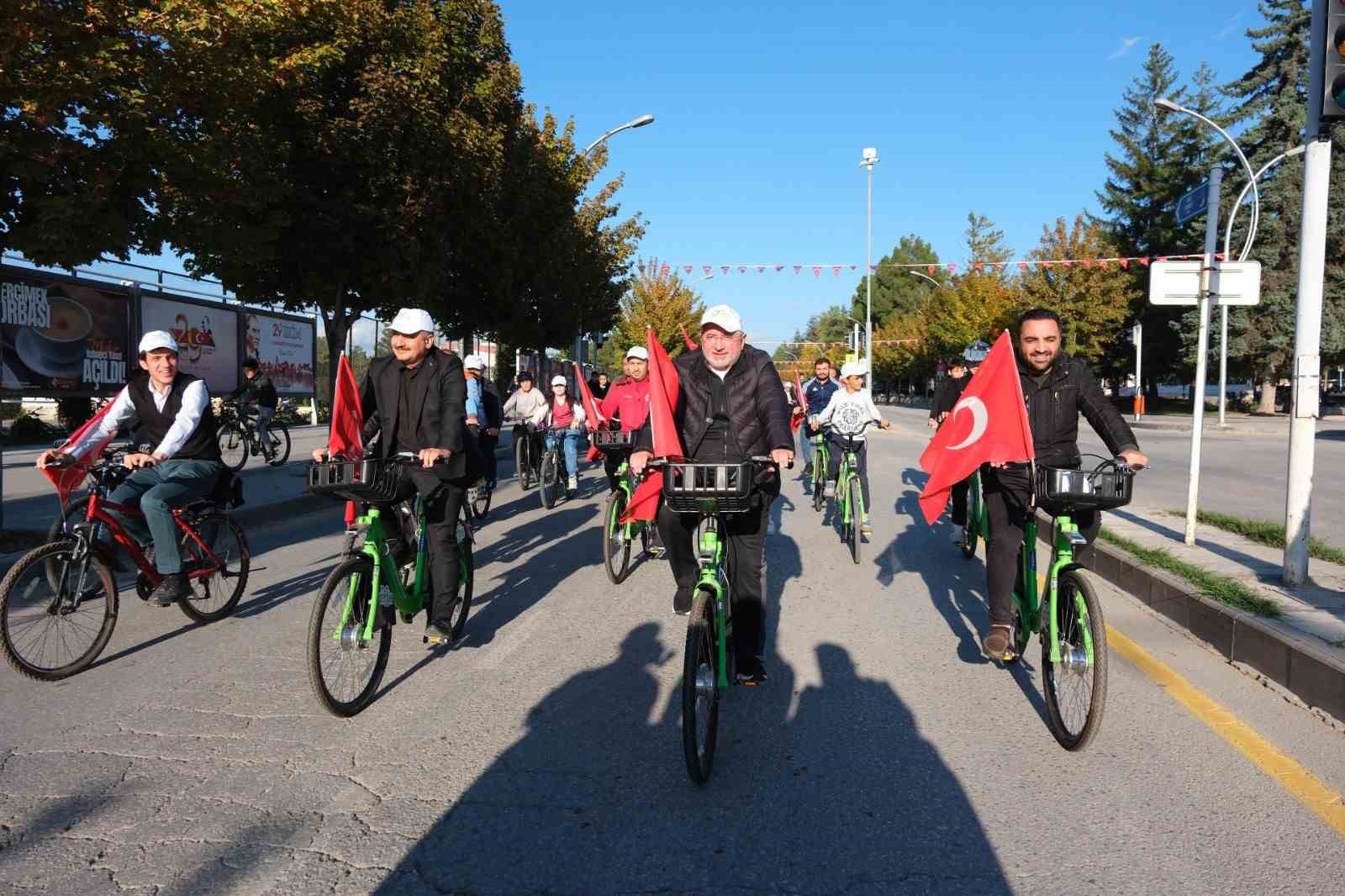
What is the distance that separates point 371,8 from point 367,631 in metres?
13.9

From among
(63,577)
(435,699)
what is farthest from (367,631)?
(63,577)

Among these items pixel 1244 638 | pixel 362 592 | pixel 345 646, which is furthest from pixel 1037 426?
pixel 345 646

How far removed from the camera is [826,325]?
520ft

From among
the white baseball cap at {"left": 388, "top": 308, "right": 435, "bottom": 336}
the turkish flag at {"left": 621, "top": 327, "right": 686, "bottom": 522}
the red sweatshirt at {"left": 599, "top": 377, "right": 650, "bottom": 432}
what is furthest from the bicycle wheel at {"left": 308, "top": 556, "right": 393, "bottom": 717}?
the red sweatshirt at {"left": 599, "top": 377, "right": 650, "bottom": 432}

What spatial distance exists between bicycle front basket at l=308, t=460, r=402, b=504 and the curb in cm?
341

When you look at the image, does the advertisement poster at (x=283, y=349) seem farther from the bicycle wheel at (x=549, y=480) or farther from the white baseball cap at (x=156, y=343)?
the white baseball cap at (x=156, y=343)

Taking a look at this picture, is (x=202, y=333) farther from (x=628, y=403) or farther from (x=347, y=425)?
(x=347, y=425)

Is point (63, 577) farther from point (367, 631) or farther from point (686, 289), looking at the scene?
point (686, 289)

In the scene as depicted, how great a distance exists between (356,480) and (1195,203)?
7.50 m

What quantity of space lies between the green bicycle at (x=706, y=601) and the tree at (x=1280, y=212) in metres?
40.0

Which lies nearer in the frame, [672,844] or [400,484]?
[672,844]

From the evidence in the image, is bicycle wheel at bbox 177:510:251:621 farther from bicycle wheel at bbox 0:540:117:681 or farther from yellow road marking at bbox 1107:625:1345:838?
yellow road marking at bbox 1107:625:1345:838

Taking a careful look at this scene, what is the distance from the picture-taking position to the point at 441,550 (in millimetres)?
5395

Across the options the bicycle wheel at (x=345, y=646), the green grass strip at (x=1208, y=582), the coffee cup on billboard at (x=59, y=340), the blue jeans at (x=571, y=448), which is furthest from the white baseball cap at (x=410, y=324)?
the coffee cup on billboard at (x=59, y=340)
